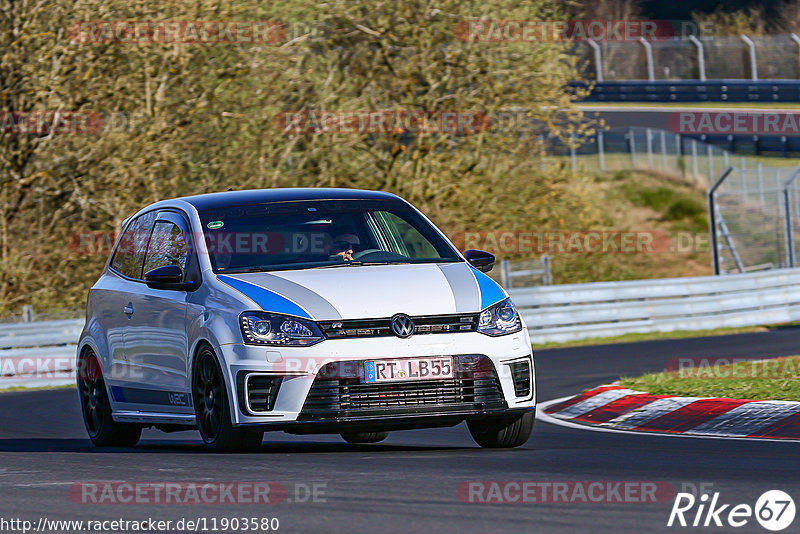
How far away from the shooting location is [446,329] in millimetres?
8586

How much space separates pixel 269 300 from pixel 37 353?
1226 cm

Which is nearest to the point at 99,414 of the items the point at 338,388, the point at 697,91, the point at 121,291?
the point at 121,291

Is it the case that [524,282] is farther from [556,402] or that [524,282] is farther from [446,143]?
[556,402]

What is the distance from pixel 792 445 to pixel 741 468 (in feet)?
4.94

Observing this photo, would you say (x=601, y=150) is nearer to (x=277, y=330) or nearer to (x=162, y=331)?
(x=162, y=331)

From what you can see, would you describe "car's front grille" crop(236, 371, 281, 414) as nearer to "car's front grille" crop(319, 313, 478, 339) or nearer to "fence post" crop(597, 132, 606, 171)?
"car's front grille" crop(319, 313, 478, 339)

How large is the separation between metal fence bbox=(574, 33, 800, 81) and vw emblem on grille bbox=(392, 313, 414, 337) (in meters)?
51.0

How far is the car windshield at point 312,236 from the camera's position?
9.36 metres

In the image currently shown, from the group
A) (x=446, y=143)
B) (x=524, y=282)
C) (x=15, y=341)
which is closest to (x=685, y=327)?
(x=524, y=282)

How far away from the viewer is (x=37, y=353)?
20094 mm

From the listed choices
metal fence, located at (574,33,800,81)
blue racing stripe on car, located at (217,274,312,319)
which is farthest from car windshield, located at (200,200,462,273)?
metal fence, located at (574,33,800,81)

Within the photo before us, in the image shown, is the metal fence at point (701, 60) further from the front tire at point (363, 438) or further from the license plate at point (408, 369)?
the license plate at point (408, 369)

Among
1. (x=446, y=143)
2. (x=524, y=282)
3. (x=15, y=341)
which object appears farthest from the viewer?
(x=446, y=143)

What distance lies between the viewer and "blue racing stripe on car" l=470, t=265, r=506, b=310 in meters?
8.82
